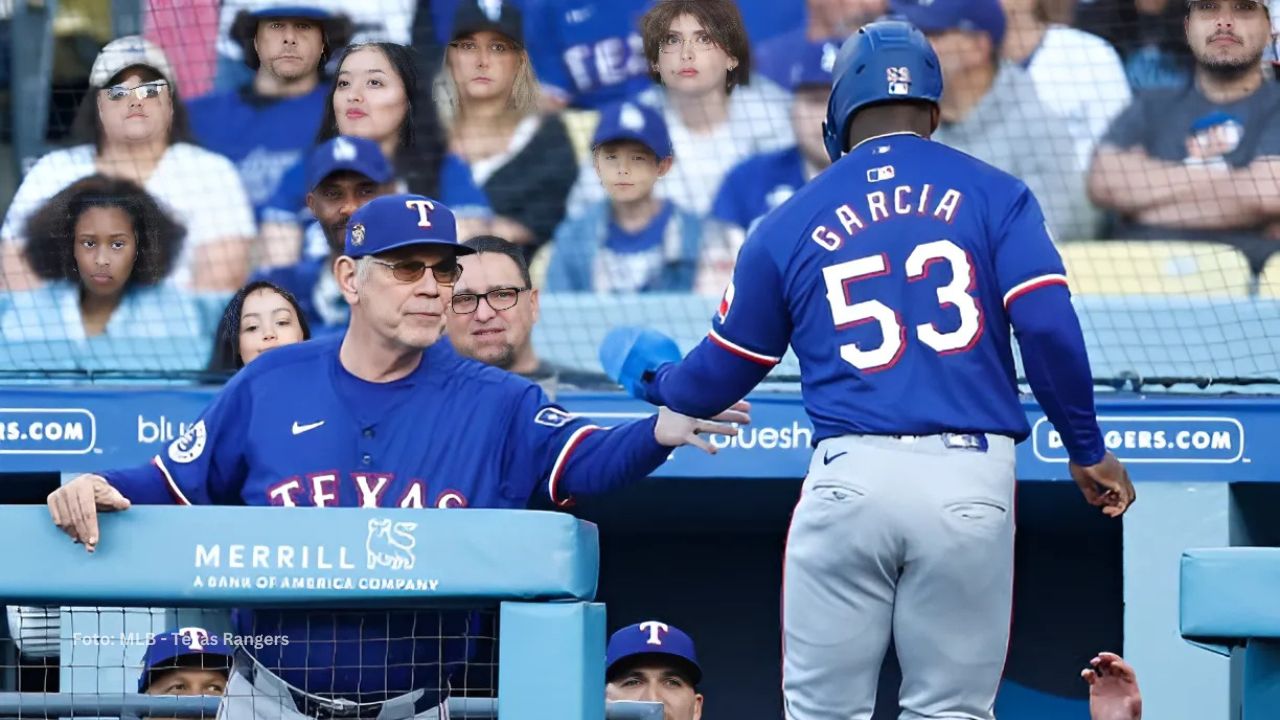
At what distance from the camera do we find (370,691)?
3.38 metres

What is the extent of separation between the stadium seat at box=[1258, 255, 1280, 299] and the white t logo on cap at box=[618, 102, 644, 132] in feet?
7.05

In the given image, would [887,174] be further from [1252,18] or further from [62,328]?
[62,328]

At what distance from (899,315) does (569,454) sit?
0.70 m

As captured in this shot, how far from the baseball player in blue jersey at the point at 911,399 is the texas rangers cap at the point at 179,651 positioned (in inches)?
67.1

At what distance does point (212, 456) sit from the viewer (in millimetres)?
Result: 3695

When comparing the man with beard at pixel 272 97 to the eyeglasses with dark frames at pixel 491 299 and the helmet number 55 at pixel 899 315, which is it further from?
the helmet number 55 at pixel 899 315

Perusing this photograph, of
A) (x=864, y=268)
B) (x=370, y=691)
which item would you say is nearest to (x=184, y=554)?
(x=370, y=691)

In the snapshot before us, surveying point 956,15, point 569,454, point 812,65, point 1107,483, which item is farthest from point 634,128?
point 1107,483

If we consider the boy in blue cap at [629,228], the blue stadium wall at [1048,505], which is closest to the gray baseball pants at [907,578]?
the blue stadium wall at [1048,505]

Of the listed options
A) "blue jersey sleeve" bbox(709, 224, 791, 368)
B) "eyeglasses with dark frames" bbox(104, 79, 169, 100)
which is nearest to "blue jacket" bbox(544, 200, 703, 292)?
"eyeglasses with dark frames" bbox(104, 79, 169, 100)

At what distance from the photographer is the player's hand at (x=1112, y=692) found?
4.20 m

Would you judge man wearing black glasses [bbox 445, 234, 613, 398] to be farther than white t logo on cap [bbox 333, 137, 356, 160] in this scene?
No

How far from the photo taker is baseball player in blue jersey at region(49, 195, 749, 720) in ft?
11.7

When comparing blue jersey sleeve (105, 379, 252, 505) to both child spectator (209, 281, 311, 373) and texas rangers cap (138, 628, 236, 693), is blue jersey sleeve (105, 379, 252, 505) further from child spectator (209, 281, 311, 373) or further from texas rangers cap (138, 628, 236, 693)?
child spectator (209, 281, 311, 373)
